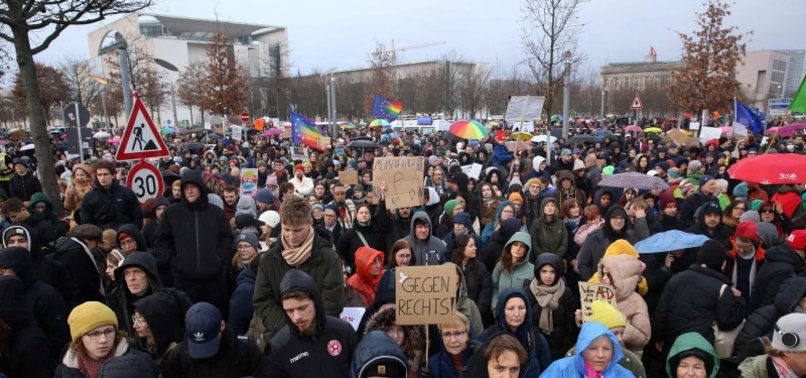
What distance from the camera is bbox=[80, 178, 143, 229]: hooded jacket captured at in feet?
20.3

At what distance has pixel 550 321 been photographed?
4227mm

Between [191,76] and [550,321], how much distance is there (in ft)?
210

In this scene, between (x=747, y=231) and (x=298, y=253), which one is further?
(x=747, y=231)

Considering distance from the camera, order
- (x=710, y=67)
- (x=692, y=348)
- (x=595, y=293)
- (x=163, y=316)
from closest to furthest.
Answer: (x=692, y=348)
(x=163, y=316)
(x=595, y=293)
(x=710, y=67)

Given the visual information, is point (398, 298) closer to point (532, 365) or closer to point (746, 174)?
point (532, 365)

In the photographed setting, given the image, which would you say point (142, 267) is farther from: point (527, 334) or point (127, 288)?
point (527, 334)

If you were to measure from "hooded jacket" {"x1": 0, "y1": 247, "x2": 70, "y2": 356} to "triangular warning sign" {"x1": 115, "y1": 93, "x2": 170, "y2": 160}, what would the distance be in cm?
205

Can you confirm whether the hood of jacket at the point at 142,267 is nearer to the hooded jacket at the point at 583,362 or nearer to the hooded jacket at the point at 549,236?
the hooded jacket at the point at 583,362

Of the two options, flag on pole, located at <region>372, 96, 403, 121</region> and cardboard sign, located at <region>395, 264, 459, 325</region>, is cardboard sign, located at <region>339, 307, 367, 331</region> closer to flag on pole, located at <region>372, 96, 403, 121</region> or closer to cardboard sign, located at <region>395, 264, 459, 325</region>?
cardboard sign, located at <region>395, 264, 459, 325</region>

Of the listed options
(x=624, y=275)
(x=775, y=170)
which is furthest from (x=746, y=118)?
(x=624, y=275)

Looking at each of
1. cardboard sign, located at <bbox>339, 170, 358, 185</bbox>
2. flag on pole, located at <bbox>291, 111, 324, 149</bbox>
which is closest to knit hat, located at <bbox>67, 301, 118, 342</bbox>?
cardboard sign, located at <bbox>339, 170, 358, 185</bbox>

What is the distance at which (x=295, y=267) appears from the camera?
10.9ft

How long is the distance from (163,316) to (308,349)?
1.32 m

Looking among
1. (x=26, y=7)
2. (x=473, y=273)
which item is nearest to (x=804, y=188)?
(x=473, y=273)
